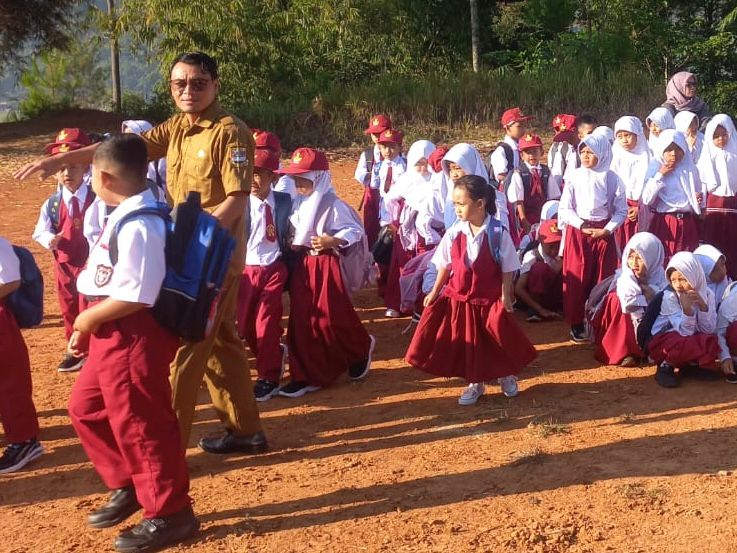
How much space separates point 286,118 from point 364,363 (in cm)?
1385

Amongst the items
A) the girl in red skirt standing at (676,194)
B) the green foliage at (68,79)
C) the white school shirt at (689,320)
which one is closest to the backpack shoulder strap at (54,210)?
the white school shirt at (689,320)

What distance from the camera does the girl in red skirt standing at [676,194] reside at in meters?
7.78

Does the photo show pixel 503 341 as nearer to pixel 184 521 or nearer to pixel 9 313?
pixel 184 521

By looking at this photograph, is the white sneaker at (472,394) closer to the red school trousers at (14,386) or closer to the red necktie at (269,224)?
the red necktie at (269,224)

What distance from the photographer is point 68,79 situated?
4519 centimetres

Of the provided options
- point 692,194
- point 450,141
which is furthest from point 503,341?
point 450,141

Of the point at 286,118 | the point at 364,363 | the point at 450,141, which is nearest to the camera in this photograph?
the point at 364,363

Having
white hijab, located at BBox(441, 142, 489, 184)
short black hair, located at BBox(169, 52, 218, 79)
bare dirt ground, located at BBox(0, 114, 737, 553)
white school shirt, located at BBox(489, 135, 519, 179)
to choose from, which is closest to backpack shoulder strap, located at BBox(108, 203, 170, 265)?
short black hair, located at BBox(169, 52, 218, 79)

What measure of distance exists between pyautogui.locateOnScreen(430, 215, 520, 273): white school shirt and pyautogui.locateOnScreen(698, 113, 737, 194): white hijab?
3.39 meters

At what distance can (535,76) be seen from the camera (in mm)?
20672

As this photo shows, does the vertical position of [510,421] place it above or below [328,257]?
below

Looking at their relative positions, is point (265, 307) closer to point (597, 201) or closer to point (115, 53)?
point (597, 201)

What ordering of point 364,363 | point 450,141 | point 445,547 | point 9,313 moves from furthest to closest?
1. point 450,141
2. point 364,363
3. point 9,313
4. point 445,547

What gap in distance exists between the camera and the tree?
2175cm
